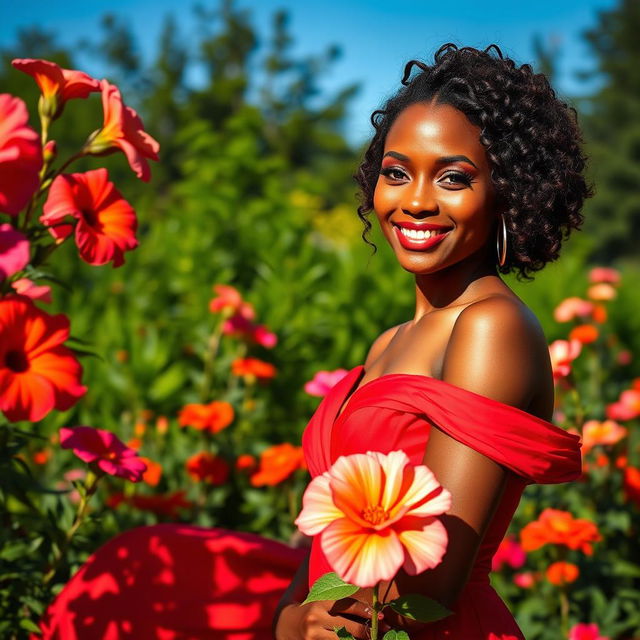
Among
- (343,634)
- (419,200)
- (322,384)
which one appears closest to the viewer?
(343,634)

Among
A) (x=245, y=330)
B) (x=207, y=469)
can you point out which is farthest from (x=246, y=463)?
(x=245, y=330)

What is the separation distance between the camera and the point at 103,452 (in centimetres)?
158

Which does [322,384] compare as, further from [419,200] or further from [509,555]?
[419,200]

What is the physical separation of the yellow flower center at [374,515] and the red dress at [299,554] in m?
0.20

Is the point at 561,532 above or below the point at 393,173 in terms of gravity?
below

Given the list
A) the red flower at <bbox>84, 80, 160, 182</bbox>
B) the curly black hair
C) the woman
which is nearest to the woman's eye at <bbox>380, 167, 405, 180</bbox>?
the woman

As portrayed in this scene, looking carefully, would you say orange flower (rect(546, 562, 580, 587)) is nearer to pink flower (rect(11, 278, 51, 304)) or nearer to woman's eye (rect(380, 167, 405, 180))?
woman's eye (rect(380, 167, 405, 180))

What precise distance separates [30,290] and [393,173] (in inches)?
26.2

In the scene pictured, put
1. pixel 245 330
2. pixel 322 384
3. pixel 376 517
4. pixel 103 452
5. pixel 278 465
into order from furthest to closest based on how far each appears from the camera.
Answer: pixel 245 330
pixel 278 465
pixel 322 384
pixel 103 452
pixel 376 517

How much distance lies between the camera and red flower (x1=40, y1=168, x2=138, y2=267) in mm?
1246

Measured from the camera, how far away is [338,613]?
1.17m

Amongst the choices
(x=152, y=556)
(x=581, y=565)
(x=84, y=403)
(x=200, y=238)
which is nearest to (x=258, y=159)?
(x=200, y=238)

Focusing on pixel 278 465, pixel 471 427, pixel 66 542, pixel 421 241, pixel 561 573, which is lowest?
pixel 66 542

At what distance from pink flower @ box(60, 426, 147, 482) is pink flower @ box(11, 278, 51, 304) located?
0.25 metres
